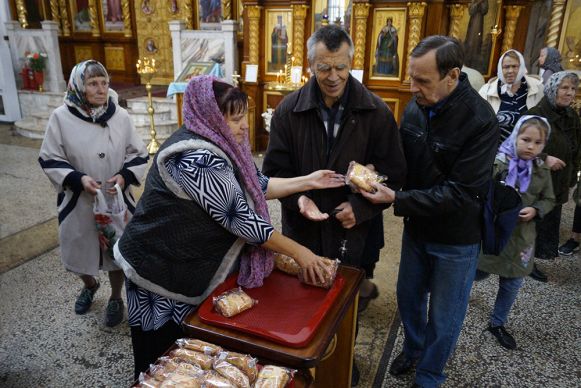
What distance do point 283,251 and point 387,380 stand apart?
1.35 m

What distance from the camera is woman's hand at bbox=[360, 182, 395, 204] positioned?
1.92 metres

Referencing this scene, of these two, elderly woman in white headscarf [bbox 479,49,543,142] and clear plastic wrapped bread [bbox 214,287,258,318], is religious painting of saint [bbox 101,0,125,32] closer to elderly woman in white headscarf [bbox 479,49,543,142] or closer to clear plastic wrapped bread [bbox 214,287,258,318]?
elderly woman in white headscarf [bbox 479,49,543,142]

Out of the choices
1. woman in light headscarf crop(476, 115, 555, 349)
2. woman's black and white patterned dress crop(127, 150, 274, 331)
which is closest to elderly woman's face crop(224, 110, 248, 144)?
woman's black and white patterned dress crop(127, 150, 274, 331)

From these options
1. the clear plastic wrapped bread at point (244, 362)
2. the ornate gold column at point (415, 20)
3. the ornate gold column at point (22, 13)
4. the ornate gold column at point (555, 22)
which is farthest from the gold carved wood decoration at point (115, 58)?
the clear plastic wrapped bread at point (244, 362)

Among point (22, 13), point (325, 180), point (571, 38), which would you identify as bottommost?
point (325, 180)

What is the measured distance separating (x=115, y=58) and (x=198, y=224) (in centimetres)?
1187

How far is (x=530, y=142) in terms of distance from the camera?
8.78 feet

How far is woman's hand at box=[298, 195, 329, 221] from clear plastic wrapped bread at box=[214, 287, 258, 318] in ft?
1.76

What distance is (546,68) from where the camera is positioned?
4902 millimetres

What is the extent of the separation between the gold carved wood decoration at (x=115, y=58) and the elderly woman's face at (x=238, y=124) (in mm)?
11545

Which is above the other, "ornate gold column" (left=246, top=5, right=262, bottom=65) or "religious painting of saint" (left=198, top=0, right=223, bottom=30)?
"religious painting of saint" (left=198, top=0, right=223, bottom=30)

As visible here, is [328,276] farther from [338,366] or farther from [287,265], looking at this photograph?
[338,366]

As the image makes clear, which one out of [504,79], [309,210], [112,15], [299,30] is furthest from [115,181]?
[112,15]

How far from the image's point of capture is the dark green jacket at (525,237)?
270cm
